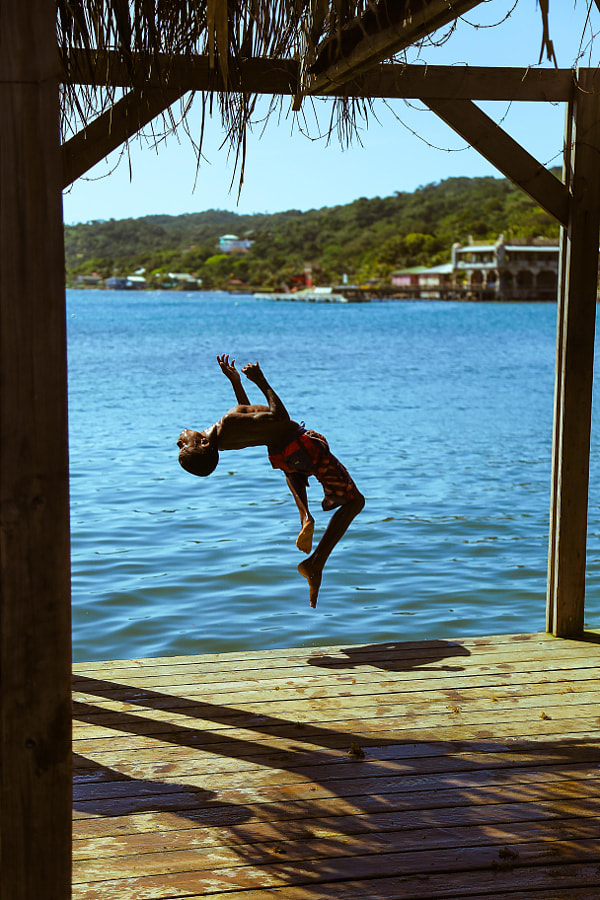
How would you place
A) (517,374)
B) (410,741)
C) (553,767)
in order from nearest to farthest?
(553,767)
(410,741)
(517,374)

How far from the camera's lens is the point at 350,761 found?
10.4 feet

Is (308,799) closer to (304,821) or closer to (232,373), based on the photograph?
(304,821)

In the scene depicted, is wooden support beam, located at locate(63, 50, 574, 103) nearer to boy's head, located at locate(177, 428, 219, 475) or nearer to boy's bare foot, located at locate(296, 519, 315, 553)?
boy's head, located at locate(177, 428, 219, 475)

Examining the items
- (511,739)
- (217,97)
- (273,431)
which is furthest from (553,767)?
(217,97)

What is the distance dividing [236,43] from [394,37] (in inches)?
24.2

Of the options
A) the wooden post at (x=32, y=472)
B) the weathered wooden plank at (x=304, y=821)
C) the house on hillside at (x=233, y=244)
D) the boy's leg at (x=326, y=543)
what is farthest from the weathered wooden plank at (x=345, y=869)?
the house on hillside at (x=233, y=244)

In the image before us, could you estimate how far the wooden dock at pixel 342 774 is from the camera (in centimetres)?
250

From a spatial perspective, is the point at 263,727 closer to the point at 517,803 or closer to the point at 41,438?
the point at 517,803

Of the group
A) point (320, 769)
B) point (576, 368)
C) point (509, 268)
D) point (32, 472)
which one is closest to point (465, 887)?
point (320, 769)

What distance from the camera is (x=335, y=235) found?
102688 mm

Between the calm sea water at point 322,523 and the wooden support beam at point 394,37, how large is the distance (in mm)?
3710

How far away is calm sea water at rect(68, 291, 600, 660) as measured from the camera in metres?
6.70

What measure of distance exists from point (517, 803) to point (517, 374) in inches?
1195

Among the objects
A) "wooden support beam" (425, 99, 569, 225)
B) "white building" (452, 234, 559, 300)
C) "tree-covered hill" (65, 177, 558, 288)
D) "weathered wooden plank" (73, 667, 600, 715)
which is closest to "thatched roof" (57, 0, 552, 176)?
"wooden support beam" (425, 99, 569, 225)
